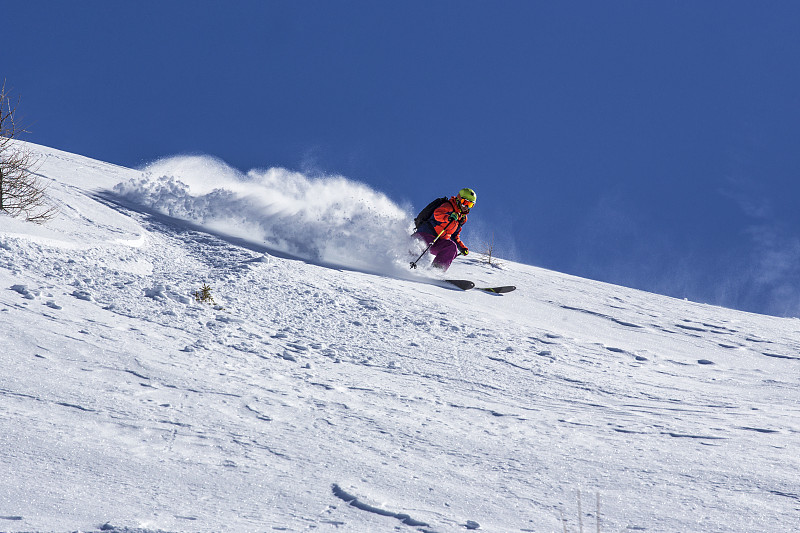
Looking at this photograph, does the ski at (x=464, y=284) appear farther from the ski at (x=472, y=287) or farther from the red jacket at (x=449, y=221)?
the red jacket at (x=449, y=221)

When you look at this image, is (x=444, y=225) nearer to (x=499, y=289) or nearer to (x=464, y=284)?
(x=464, y=284)

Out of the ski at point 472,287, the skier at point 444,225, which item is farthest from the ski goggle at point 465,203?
the ski at point 472,287

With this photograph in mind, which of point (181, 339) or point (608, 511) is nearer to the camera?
point (608, 511)

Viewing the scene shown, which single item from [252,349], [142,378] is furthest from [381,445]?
[252,349]

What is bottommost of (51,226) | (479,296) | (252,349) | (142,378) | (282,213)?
(142,378)

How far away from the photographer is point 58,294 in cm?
569

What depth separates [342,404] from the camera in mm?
4434

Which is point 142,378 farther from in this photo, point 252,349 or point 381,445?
point 381,445

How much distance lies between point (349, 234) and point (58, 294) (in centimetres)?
676

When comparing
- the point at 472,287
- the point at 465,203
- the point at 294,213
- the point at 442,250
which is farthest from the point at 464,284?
the point at 294,213

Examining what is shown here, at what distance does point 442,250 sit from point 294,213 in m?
3.17

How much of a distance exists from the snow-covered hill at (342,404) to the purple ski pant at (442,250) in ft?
5.70

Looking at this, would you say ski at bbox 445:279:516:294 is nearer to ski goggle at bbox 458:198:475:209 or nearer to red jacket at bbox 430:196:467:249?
red jacket at bbox 430:196:467:249

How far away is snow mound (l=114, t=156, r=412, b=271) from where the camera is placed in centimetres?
1187
